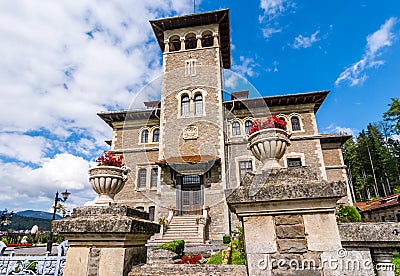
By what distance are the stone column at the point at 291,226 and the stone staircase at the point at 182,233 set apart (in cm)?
1149

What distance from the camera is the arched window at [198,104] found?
1755 centimetres

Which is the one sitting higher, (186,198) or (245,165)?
(245,165)

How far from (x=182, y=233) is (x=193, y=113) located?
8.44 m

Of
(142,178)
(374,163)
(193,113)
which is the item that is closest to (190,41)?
(193,113)

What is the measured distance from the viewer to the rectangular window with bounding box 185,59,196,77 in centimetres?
1862

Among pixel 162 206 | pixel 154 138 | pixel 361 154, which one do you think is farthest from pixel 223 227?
pixel 361 154

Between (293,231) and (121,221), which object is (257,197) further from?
(121,221)

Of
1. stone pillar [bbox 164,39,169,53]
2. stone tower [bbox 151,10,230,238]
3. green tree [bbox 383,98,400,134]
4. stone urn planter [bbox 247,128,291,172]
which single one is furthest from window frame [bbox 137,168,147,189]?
green tree [bbox 383,98,400,134]

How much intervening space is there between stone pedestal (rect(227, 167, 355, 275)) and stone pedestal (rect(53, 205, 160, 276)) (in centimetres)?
114

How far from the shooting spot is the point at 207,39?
66.5 ft

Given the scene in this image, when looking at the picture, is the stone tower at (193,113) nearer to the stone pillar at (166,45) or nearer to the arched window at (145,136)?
the stone pillar at (166,45)

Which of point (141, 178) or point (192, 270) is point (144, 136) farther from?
point (192, 270)

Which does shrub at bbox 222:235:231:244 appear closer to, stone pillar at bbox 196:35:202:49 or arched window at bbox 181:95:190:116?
arched window at bbox 181:95:190:116

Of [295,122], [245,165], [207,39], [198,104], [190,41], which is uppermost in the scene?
[190,41]
